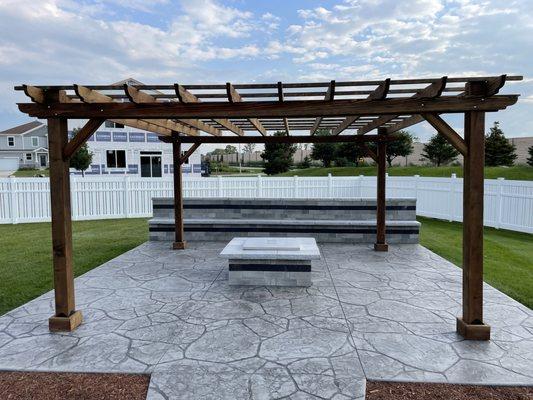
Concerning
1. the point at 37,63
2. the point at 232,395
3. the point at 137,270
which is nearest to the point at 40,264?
the point at 137,270

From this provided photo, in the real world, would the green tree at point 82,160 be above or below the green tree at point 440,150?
below

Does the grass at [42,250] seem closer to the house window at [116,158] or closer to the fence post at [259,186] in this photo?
the fence post at [259,186]

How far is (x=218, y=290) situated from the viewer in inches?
196

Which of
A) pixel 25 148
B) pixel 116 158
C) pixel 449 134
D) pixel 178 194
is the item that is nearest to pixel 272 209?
pixel 178 194

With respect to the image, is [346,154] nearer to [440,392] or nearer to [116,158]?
[116,158]

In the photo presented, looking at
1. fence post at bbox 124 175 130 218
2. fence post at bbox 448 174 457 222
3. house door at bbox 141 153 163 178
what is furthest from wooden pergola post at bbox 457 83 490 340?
house door at bbox 141 153 163 178

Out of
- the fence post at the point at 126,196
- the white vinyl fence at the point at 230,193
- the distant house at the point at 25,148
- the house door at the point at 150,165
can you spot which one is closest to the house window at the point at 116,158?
the house door at the point at 150,165

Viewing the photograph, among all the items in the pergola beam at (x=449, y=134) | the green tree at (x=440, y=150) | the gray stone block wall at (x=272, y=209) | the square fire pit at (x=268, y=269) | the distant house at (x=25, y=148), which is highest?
the distant house at (x=25, y=148)

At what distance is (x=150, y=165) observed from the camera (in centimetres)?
2458

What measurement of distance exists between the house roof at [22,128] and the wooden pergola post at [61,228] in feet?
182

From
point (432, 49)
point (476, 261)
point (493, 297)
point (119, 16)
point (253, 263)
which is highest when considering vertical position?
point (119, 16)

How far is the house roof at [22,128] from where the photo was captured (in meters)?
49.7

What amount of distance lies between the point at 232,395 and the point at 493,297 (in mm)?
3742

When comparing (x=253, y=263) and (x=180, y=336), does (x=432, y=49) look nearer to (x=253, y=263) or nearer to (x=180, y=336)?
(x=253, y=263)
